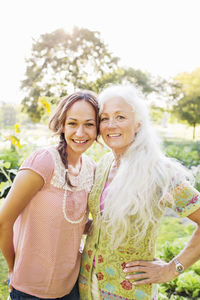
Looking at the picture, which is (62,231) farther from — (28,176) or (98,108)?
(98,108)

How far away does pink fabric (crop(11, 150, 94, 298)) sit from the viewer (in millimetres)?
1537

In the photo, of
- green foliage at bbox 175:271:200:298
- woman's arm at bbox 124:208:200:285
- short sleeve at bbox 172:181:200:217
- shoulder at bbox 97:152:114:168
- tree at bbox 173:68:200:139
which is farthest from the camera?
tree at bbox 173:68:200:139

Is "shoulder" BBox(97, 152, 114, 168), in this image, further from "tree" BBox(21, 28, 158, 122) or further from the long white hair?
"tree" BBox(21, 28, 158, 122)

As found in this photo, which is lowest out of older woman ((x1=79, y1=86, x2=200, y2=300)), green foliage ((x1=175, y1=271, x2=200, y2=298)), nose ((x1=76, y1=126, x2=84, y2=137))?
green foliage ((x1=175, y1=271, x2=200, y2=298))

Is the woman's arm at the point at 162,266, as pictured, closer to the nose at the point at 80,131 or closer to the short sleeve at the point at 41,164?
the short sleeve at the point at 41,164

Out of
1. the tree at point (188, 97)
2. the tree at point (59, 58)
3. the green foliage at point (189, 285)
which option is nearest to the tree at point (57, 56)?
the tree at point (59, 58)

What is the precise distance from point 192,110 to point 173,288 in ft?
68.4

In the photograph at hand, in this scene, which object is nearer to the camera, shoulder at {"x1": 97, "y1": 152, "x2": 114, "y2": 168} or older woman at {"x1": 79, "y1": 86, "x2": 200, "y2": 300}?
older woman at {"x1": 79, "y1": 86, "x2": 200, "y2": 300}

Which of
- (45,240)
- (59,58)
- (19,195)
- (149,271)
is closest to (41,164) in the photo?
(19,195)

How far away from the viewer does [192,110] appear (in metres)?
22.4

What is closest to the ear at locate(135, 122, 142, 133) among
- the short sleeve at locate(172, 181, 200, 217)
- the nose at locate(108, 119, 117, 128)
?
the nose at locate(108, 119, 117, 128)

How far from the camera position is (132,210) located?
5.05ft

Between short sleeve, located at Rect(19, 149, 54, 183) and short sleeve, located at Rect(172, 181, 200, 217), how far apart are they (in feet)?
2.19

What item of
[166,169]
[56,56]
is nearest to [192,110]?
[56,56]
